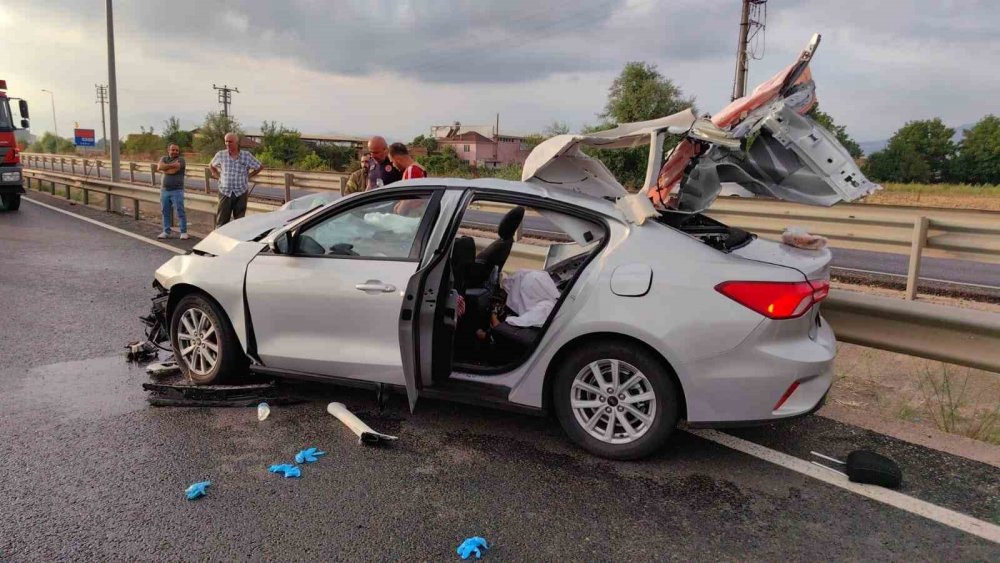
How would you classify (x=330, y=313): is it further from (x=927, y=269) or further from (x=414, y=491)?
(x=927, y=269)

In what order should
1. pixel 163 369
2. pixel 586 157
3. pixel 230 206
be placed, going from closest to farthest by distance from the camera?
1. pixel 586 157
2. pixel 163 369
3. pixel 230 206

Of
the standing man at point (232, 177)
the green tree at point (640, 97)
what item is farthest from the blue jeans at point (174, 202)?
the green tree at point (640, 97)

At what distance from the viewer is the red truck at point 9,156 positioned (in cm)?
1704

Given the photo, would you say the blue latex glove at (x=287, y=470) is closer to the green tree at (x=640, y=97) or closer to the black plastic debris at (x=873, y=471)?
the black plastic debris at (x=873, y=471)

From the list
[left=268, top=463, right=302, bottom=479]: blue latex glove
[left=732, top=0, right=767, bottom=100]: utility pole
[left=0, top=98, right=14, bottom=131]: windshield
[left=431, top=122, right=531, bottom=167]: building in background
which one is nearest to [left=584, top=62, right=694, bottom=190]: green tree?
[left=732, top=0, right=767, bottom=100]: utility pole

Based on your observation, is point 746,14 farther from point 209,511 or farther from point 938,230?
point 209,511

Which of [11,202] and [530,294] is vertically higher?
[530,294]

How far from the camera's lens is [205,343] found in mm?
4613

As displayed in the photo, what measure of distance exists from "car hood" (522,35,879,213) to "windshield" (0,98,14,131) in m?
18.3

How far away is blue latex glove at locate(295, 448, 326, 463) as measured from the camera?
143 inches

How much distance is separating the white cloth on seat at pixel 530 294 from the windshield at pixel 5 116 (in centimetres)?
1829

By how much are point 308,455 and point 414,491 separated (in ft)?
2.33

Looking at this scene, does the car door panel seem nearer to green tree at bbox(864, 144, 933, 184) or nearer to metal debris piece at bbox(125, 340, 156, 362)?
metal debris piece at bbox(125, 340, 156, 362)

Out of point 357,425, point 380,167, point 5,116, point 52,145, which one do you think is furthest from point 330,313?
point 52,145
